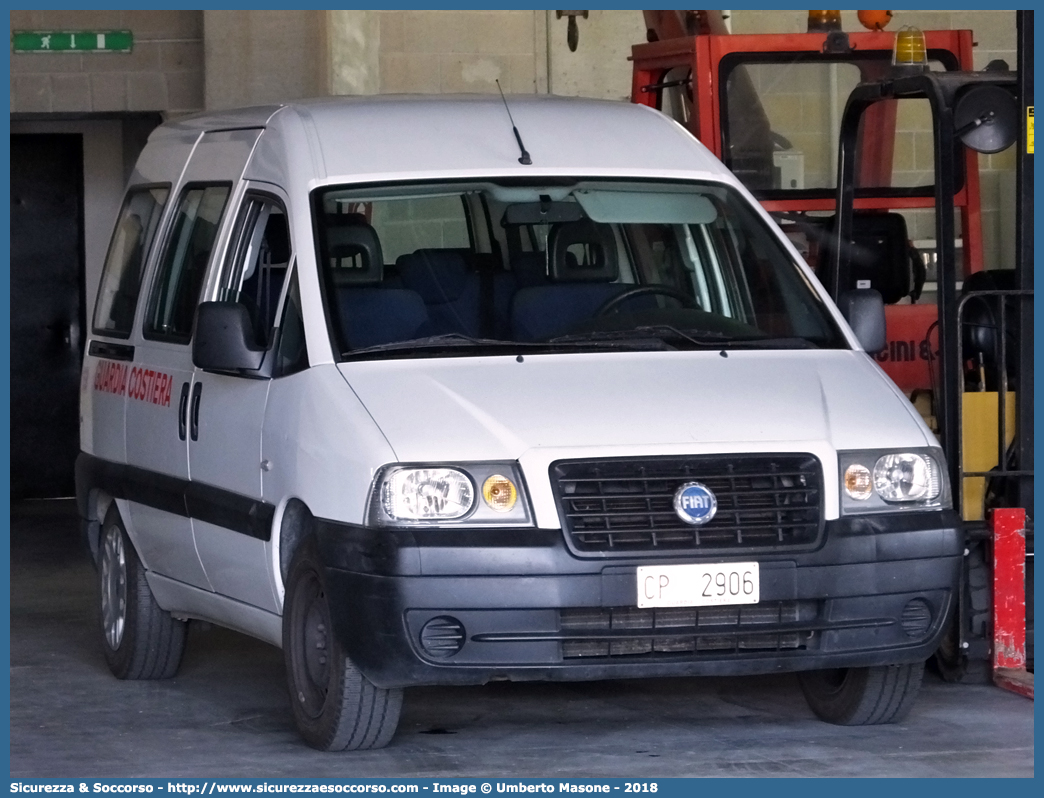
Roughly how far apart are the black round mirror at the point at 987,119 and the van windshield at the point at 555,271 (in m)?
0.93

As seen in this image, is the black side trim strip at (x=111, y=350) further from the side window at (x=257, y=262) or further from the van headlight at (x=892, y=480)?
the van headlight at (x=892, y=480)

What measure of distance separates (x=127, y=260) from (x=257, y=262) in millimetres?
1354

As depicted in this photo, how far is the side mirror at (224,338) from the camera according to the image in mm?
6160

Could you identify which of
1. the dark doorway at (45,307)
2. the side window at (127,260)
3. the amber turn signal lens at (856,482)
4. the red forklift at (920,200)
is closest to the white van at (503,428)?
the amber turn signal lens at (856,482)

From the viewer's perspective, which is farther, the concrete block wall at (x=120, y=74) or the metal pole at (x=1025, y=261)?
the concrete block wall at (x=120, y=74)

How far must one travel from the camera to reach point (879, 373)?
20.4 feet

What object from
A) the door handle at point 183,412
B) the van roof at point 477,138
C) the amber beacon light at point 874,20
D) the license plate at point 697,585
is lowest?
the license plate at point 697,585

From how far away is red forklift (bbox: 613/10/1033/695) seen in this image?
7.19 m

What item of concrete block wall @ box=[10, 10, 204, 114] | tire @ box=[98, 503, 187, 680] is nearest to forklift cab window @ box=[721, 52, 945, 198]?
tire @ box=[98, 503, 187, 680]

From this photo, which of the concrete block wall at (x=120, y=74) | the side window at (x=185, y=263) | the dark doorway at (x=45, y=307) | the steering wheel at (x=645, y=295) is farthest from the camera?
the dark doorway at (x=45, y=307)

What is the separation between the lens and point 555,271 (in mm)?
6562

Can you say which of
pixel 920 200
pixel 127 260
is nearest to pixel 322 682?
pixel 127 260

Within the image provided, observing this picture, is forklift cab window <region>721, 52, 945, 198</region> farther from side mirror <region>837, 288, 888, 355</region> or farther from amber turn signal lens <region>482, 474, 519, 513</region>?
amber turn signal lens <region>482, 474, 519, 513</region>

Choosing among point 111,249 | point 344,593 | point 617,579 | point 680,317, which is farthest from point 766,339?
point 111,249
